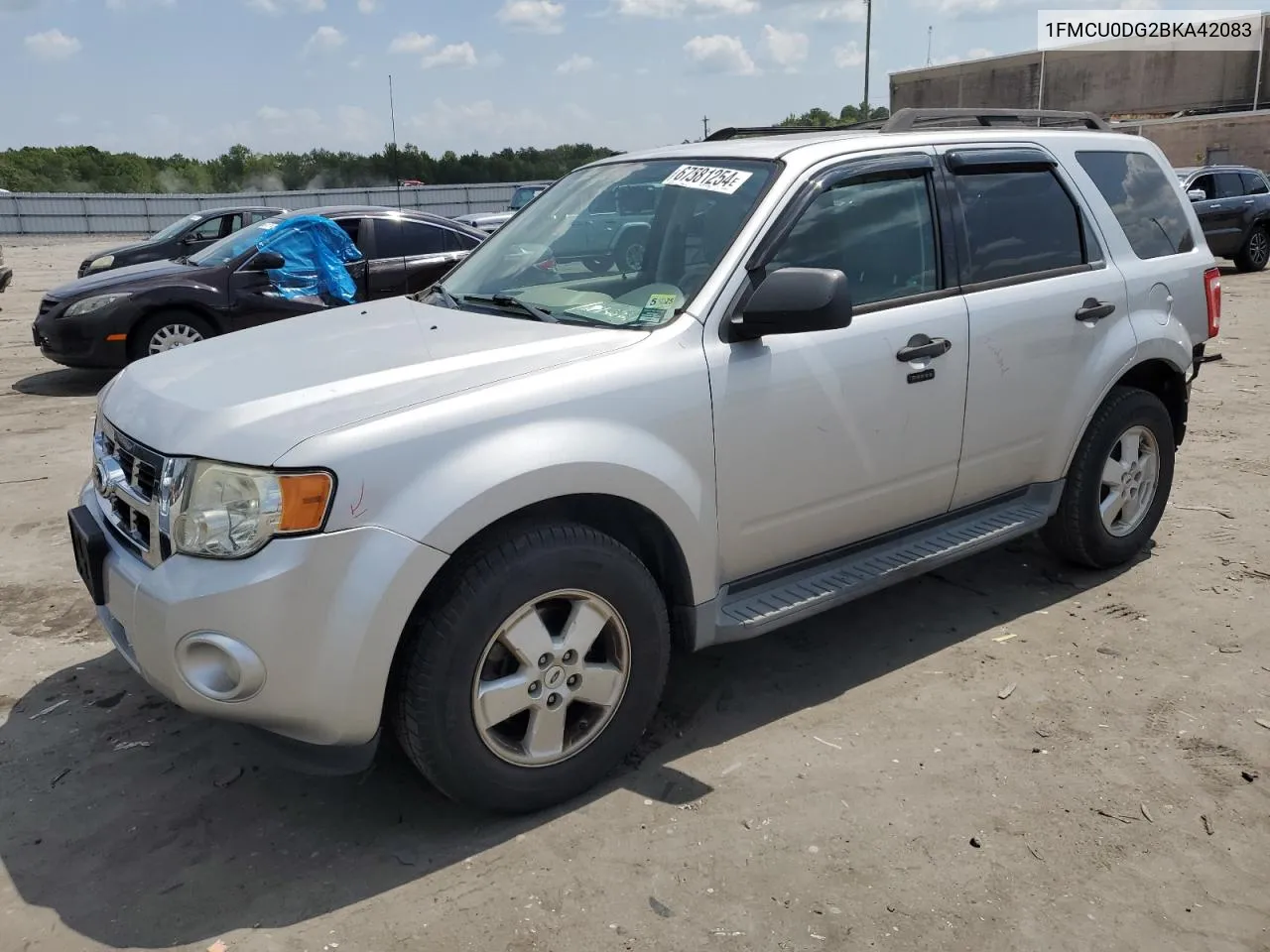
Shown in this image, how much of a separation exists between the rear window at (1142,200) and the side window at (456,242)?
7045mm

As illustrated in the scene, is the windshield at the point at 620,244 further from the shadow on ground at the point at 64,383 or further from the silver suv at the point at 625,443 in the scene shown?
the shadow on ground at the point at 64,383

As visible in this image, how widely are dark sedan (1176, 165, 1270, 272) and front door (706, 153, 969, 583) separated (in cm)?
1599

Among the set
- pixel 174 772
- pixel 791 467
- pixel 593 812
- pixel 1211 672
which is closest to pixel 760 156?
pixel 791 467

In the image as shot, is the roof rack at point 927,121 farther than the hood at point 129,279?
No

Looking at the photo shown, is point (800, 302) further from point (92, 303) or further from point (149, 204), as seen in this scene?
point (149, 204)

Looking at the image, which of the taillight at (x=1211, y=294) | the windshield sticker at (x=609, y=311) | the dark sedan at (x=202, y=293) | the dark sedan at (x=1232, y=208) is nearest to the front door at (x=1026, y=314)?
the taillight at (x=1211, y=294)

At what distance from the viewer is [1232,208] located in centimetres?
1742

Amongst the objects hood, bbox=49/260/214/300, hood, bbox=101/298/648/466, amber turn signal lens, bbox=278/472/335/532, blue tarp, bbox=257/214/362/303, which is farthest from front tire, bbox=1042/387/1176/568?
hood, bbox=49/260/214/300

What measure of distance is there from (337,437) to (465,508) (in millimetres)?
356

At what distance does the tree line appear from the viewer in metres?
61.6

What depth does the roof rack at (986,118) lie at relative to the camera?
4227mm

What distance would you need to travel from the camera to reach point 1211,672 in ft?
12.7

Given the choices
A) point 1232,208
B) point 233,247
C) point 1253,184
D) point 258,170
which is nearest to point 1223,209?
point 1232,208

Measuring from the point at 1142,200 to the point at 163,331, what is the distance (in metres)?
7.86
